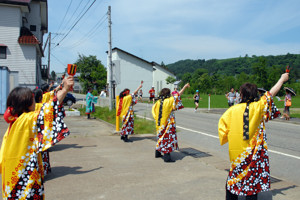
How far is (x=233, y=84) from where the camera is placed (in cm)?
7462

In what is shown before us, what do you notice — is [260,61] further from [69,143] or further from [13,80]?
[69,143]

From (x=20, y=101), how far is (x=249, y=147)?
2.88m

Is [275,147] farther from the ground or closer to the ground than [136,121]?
closer to the ground

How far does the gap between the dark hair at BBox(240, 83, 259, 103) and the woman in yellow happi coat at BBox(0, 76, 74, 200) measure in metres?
2.30

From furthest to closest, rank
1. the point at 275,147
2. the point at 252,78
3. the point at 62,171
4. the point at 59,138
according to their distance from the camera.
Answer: the point at 252,78, the point at 275,147, the point at 62,171, the point at 59,138

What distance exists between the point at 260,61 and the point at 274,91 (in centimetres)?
5628

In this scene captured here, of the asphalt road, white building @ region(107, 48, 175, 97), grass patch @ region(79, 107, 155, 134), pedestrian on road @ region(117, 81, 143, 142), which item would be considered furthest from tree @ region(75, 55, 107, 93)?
pedestrian on road @ region(117, 81, 143, 142)

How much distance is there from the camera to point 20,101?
2.93 meters

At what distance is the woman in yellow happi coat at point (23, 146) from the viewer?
9.53ft

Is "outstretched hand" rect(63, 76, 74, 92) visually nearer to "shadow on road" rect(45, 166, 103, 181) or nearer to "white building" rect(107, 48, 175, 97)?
"shadow on road" rect(45, 166, 103, 181)

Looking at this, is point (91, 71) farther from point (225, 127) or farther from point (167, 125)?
point (225, 127)

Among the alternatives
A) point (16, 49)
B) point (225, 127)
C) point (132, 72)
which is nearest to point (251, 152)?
point (225, 127)

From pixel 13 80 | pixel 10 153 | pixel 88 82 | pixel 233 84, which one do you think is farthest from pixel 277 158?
pixel 233 84

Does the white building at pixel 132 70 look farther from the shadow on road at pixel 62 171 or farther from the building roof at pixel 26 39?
the shadow on road at pixel 62 171
